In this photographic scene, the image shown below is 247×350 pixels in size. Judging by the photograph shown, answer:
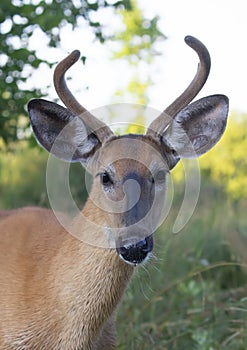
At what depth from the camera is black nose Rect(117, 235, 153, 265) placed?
380 cm

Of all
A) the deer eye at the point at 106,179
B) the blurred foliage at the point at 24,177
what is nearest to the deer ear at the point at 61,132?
the deer eye at the point at 106,179

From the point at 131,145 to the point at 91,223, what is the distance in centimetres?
47

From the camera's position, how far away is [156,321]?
617cm

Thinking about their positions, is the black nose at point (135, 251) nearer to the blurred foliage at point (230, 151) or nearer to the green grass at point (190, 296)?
the green grass at point (190, 296)

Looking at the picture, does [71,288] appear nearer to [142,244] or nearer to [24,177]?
[142,244]

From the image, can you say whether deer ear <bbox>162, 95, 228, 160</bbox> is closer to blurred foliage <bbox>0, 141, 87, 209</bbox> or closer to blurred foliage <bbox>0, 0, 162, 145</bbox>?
blurred foliage <bbox>0, 0, 162, 145</bbox>

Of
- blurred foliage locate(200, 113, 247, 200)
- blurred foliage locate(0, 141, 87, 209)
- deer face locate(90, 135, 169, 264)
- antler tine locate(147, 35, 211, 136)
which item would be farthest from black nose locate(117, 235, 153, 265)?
blurred foliage locate(200, 113, 247, 200)

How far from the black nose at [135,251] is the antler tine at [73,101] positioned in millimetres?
809

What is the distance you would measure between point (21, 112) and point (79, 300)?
2680 millimetres

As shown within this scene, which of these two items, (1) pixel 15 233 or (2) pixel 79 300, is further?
(1) pixel 15 233

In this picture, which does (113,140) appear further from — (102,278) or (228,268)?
(228,268)

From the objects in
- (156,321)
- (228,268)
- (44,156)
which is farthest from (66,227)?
(44,156)

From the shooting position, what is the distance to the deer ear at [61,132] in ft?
14.4

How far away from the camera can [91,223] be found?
14.2 feet
